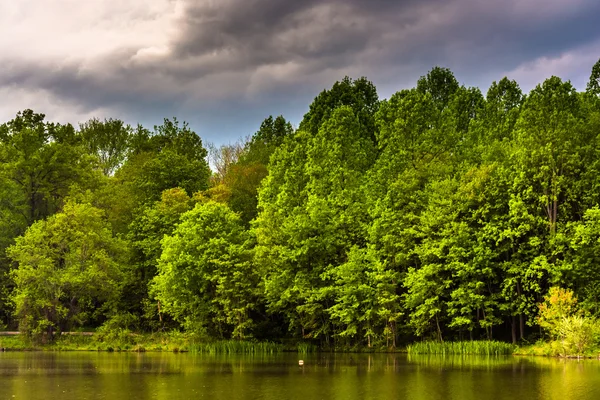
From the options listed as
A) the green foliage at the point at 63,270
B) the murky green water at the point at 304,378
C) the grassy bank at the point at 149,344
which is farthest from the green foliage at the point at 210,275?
the murky green water at the point at 304,378

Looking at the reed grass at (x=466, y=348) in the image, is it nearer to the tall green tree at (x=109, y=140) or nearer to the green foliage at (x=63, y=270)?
the green foliage at (x=63, y=270)

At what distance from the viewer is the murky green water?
96.1ft

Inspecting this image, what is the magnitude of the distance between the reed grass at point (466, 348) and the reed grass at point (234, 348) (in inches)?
514

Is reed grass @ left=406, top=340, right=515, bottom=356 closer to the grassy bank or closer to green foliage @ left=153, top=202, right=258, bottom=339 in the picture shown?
the grassy bank

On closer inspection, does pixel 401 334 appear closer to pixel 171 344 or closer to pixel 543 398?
pixel 171 344

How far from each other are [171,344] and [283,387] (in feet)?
117

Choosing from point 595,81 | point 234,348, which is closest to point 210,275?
point 234,348

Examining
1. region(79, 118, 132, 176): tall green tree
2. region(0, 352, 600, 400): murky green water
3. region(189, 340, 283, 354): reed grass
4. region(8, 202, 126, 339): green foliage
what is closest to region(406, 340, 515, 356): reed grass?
region(0, 352, 600, 400): murky green water

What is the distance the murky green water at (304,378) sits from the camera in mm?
29281

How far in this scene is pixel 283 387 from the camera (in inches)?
1273

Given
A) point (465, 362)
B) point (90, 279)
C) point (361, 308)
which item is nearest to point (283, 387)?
point (465, 362)

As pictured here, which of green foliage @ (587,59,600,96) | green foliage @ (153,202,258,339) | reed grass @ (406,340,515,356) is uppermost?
green foliage @ (587,59,600,96)

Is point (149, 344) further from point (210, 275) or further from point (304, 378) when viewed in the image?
point (304, 378)

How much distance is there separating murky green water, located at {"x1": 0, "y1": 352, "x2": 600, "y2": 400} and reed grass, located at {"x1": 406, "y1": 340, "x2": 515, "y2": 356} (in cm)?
427
